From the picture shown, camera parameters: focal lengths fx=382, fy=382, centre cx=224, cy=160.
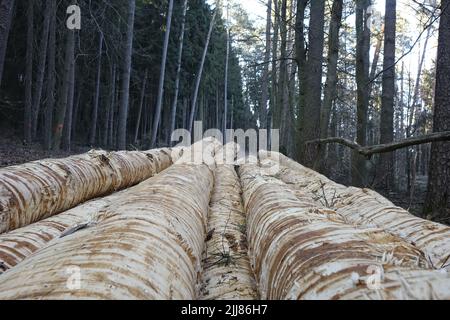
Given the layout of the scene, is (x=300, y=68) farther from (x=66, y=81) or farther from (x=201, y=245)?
(x=201, y=245)

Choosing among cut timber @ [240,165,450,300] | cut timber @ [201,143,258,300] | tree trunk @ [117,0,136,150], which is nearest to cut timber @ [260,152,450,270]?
cut timber @ [240,165,450,300]

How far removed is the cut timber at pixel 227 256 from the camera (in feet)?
7.00

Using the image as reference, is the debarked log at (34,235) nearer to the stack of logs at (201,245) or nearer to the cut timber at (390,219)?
the stack of logs at (201,245)

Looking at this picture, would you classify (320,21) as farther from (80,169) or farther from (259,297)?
(259,297)

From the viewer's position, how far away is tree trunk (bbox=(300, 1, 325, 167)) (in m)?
8.76

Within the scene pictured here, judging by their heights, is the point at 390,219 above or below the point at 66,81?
below

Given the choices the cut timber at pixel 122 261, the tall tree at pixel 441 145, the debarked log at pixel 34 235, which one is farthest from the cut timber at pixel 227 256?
the tall tree at pixel 441 145

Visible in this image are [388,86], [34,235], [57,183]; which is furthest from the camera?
[388,86]

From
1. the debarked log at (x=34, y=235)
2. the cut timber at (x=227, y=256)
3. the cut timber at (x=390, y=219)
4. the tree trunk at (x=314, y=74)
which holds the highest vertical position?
the tree trunk at (x=314, y=74)

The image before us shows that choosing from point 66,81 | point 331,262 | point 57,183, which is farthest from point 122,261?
point 66,81

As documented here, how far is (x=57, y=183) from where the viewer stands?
3.63m

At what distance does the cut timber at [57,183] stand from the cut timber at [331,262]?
1.92 meters

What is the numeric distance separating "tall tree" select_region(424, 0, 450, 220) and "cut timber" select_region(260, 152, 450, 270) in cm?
220

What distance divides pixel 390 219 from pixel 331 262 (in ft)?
4.90
